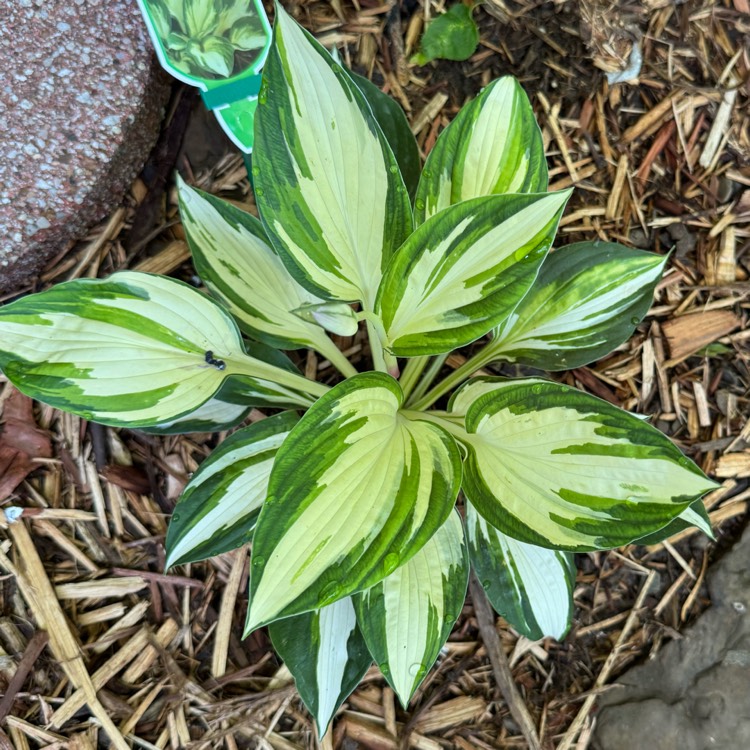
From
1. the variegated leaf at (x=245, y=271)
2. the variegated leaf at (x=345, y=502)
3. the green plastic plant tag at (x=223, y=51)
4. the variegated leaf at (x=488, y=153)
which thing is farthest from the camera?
the green plastic plant tag at (x=223, y=51)

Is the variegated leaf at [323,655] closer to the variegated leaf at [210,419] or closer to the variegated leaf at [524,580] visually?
the variegated leaf at [524,580]

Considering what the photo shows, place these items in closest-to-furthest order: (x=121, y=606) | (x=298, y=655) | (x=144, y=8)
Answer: (x=298, y=655) → (x=144, y=8) → (x=121, y=606)

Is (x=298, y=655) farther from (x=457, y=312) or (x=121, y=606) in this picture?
(x=457, y=312)

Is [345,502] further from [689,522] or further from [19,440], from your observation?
[19,440]

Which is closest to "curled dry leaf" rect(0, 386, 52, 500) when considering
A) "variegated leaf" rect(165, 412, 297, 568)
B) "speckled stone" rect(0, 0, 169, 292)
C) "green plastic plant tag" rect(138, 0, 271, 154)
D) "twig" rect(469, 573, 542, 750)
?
"speckled stone" rect(0, 0, 169, 292)

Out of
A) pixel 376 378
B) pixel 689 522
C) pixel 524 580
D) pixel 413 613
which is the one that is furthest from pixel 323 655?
pixel 689 522

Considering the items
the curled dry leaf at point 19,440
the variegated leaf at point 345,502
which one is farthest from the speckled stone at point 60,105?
the variegated leaf at point 345,502

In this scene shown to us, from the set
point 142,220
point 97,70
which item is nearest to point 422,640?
point 142,220
